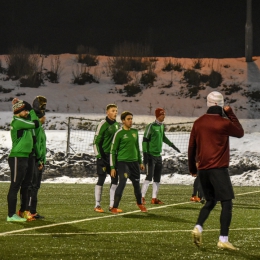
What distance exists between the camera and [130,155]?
14391 mm

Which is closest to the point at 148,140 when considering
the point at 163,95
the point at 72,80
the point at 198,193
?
the point at 198,193

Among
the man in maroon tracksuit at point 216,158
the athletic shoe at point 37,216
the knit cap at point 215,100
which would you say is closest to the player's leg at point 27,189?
the athletic shoe at point 37,216

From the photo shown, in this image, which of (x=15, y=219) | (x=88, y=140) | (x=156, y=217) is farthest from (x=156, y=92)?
(x=15, y=219)

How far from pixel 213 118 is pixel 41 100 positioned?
3816mm

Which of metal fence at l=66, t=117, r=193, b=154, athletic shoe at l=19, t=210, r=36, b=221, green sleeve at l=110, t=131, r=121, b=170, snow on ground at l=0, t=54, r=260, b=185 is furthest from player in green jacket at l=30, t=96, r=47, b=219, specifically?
snow on ground at l=0, t=54, r=260, b=185

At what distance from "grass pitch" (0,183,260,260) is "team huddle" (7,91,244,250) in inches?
13.8

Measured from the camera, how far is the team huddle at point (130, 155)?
9.98 metres

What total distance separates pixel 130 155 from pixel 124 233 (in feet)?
9.62

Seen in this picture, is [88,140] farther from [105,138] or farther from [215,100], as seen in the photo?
[215,100]

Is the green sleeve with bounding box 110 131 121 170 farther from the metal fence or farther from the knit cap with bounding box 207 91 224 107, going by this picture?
the metal fence

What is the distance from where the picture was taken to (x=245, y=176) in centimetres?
2764

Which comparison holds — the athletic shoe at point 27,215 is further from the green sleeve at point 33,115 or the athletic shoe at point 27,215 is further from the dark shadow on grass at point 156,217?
the dark shadow on grass at point 156,217

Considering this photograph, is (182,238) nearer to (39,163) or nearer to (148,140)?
(39,163)

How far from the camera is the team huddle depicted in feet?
32.7
